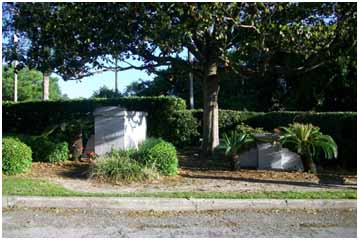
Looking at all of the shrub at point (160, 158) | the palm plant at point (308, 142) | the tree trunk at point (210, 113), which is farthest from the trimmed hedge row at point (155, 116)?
the shrub at point (160, 158)

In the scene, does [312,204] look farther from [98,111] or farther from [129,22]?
[98,111]

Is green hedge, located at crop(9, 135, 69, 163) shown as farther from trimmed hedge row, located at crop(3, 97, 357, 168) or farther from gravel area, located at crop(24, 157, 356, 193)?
trimmed hedge row, located at crop(3, 97, 357, 168)

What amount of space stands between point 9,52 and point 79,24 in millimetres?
2431

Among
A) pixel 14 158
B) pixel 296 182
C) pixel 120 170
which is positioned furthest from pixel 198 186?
pixel 14 158

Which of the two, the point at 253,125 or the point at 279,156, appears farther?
the point at 253,125

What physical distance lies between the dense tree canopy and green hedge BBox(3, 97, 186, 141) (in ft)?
12.0

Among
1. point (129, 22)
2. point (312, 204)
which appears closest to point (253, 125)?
point (129, 22)

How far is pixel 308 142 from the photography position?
1059 cm

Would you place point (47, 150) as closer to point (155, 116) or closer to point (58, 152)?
point (58, 152)

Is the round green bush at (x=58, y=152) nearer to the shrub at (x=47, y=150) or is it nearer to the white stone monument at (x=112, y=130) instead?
the shrub at (x=47, y=150)

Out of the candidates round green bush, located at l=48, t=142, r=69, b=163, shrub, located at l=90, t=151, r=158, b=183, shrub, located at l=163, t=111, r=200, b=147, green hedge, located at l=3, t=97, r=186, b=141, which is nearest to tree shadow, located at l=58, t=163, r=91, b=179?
shrub, located at l=90, t=151, r=158, b=183

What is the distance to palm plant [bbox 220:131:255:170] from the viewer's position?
35.0ft

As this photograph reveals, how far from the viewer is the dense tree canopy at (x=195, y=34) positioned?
945 centimetres

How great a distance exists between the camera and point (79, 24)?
32.0ft
